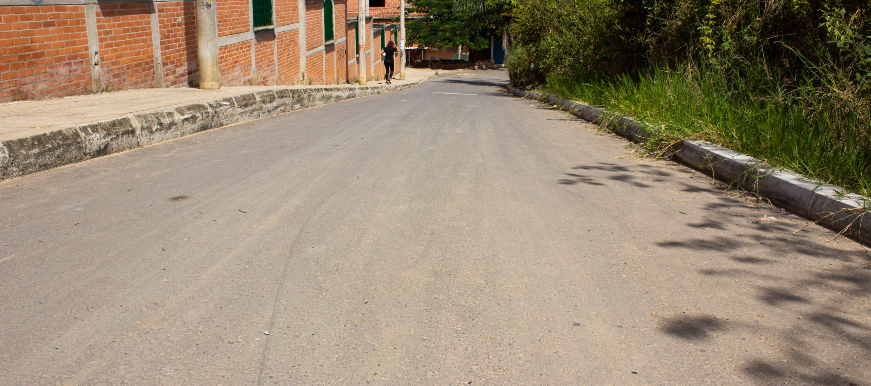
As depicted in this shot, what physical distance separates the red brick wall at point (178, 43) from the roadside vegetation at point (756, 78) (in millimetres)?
7318

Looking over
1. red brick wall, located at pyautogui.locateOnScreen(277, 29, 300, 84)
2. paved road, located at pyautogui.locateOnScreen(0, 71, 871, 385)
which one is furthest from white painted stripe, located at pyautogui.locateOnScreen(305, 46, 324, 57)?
paved road, located at pyautogui.locateOnScreen(0, 71, 871, 385)

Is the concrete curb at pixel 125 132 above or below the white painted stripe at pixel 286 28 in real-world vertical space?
below

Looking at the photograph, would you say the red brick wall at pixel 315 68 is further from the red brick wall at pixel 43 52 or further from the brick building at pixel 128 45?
the red brick wall at pixel 43 52

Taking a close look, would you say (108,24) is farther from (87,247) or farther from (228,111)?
(87,247)

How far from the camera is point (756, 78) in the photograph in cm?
728

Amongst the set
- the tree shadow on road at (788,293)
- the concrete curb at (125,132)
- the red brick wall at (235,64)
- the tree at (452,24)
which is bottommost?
the tree shadow on road at (788,293)

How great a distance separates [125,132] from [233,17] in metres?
7.23

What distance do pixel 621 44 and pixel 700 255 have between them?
9.64 meters

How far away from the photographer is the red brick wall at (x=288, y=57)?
17359 mm

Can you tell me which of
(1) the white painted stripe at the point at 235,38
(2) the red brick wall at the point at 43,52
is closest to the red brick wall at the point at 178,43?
(1) the white painted stripe at the point at 235,38

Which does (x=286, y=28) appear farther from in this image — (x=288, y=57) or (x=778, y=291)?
(x=778, y=291)

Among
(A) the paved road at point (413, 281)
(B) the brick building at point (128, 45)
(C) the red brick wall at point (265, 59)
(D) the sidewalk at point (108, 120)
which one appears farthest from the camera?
(C) the red brick wall at point (265, 59)

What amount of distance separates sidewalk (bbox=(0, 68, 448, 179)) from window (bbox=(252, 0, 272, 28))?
4776mm

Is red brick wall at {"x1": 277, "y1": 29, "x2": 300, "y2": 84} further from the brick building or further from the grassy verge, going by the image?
the grassy verge
